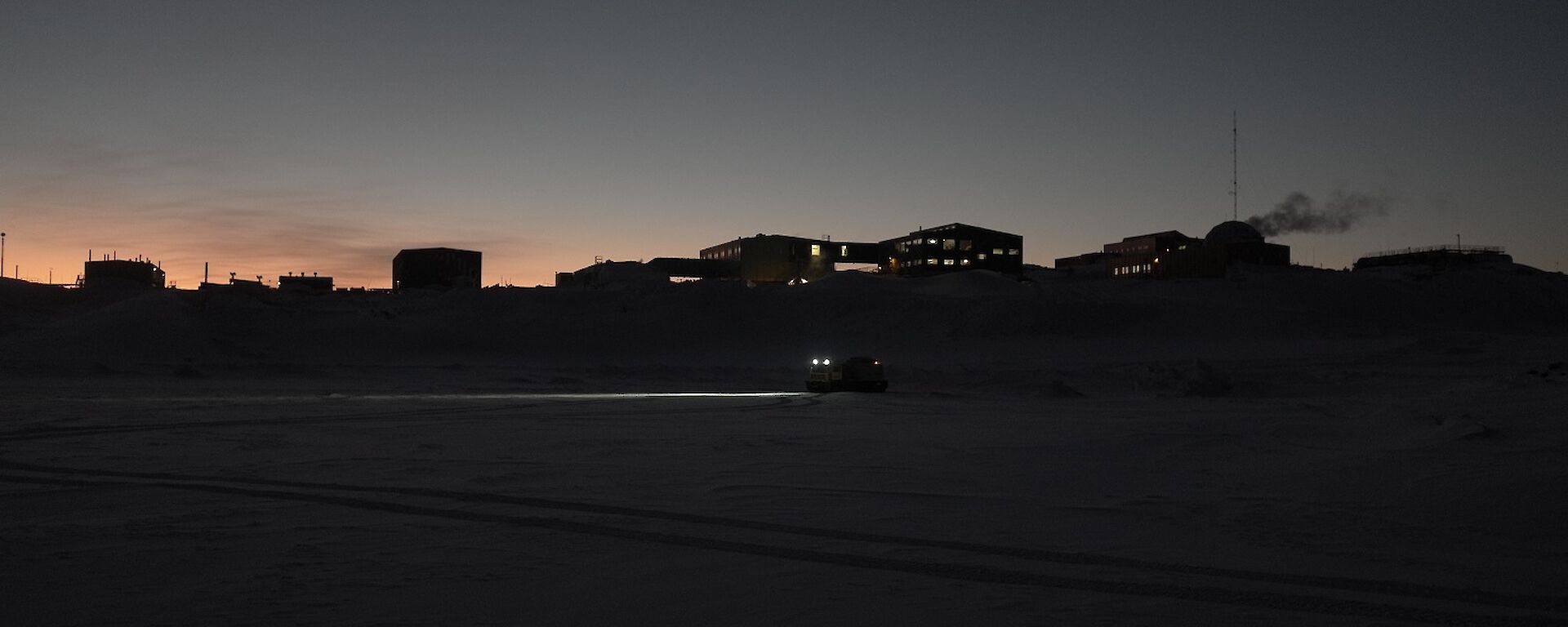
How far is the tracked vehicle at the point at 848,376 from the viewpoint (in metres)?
32.3

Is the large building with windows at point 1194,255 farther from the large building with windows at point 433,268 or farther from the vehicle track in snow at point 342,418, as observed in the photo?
the vehicle track in snow at point 342,418

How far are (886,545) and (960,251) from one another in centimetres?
10938

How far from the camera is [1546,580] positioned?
6461 mm

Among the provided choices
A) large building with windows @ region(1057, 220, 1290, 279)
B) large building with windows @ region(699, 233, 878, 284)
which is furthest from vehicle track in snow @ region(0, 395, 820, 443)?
large building with windows @ region(699, 233, 878, 284)

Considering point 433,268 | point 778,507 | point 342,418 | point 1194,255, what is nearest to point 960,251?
point 1194,255

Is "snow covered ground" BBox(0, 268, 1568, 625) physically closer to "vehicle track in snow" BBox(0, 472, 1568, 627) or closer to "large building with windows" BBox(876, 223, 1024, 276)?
"vehicle track in snow" BBox(0, 472, 1568, 627)

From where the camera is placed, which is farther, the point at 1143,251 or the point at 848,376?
the point at 1143,251

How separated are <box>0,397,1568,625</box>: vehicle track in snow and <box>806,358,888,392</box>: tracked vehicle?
22.8 m

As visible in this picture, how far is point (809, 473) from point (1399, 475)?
6.17 metres

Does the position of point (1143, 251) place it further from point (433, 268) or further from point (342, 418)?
point (342, 418)

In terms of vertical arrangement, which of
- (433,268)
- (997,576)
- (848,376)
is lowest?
(997,576)

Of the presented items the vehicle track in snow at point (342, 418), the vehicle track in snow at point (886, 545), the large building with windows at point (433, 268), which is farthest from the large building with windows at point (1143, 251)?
the vehicle track in snow at point (886, 545)

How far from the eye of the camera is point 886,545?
7.44 m

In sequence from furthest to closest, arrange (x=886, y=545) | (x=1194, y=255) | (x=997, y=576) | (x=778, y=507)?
(x=1194, y=255), (x=778, y=507), (x=886, y=545), (x=997, y=576)
